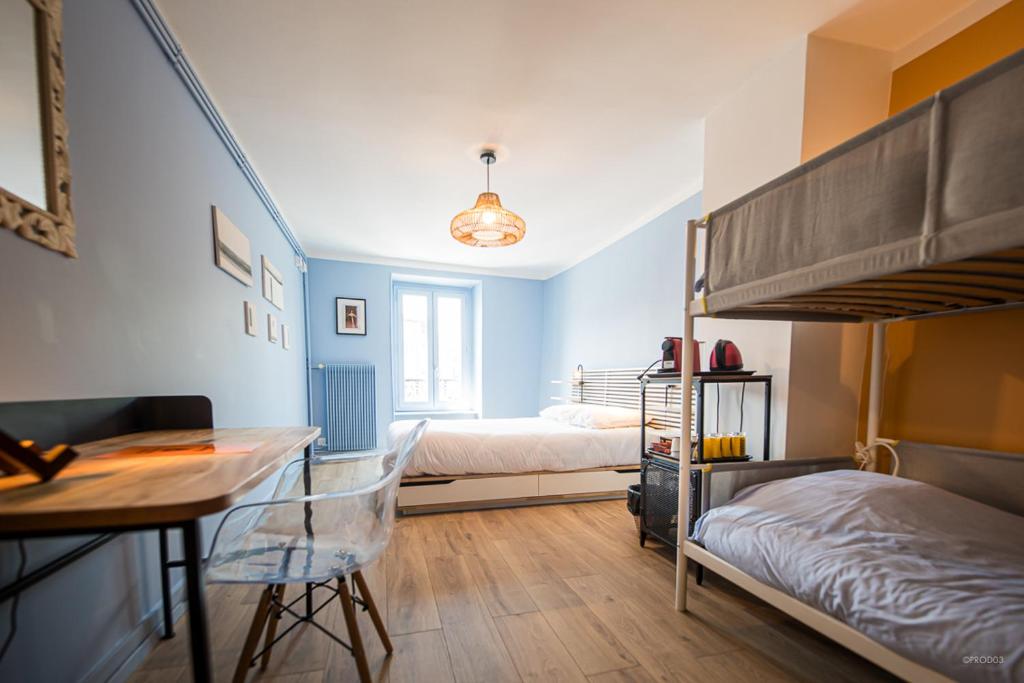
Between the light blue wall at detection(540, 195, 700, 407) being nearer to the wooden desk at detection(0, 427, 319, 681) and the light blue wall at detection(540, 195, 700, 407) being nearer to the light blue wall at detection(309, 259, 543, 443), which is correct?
the light blue wall at detection(309, 259, 543, 443)

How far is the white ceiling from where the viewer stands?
5.00 feet

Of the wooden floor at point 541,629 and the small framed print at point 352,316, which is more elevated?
the small framed print at point 352,316

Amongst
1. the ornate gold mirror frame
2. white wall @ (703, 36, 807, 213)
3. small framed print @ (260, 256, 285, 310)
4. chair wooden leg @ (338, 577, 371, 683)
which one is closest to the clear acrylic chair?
chair wooden leg @ (338, 577, 371, 683)

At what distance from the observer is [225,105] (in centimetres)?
202

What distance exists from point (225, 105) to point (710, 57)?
2.52 m

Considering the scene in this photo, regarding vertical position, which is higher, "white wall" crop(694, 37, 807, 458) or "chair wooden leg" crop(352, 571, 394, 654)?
"white wall" crop(694, 37, 807, 458)

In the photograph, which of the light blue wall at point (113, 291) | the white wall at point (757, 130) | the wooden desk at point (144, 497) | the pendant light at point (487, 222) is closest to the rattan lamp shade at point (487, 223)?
the pendant light at point (487, 222)

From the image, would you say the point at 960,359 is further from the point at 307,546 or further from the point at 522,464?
the point at 307,546

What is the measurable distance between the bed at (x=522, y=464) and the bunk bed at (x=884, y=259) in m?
1.26

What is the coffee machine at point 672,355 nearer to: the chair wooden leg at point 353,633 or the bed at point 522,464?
the bed at point 522,464

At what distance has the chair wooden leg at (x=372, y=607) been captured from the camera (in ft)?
3.92

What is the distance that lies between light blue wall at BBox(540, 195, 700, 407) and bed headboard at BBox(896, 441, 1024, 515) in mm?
1568

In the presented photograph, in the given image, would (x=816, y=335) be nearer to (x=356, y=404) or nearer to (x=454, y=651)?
(x=454, y=651)

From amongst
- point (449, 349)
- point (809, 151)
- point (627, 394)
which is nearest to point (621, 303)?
point (627, 394)
